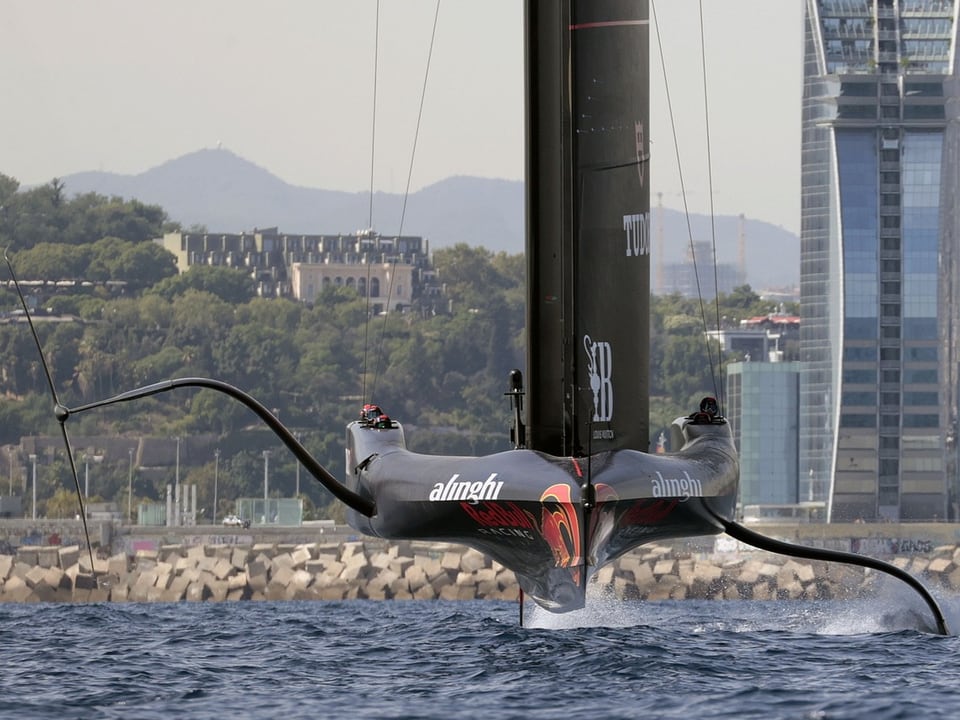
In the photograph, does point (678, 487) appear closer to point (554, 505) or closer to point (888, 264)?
point (554, 505)

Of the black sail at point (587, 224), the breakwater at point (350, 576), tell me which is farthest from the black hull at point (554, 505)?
the breakwater at point (350, 576)

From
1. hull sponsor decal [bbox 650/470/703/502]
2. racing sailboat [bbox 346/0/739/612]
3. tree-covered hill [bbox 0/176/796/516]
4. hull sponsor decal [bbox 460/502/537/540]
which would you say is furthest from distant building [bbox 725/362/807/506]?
hull sponsor decal [bbox 460/502/537/540]

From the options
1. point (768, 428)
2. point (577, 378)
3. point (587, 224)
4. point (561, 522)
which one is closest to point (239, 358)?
point (768, 428)

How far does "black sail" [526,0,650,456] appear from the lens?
1483 cm

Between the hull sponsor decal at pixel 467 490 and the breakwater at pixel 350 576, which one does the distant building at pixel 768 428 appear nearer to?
the breakwater at pixel 350 576

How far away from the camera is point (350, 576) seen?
4044 centimetres

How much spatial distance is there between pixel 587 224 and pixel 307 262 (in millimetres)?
84651

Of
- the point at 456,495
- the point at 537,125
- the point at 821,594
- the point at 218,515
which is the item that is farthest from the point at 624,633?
the point at 218,515

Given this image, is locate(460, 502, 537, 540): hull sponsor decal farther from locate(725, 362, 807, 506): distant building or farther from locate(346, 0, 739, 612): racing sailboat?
locate(725, 362, 807, 506): distant building

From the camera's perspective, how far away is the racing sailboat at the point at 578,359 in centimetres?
1405

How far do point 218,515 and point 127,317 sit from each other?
46.2 ft

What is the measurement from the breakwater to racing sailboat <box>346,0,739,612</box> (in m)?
23.2

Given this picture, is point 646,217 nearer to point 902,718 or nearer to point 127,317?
point 902,718

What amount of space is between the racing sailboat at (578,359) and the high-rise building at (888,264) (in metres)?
57.8
